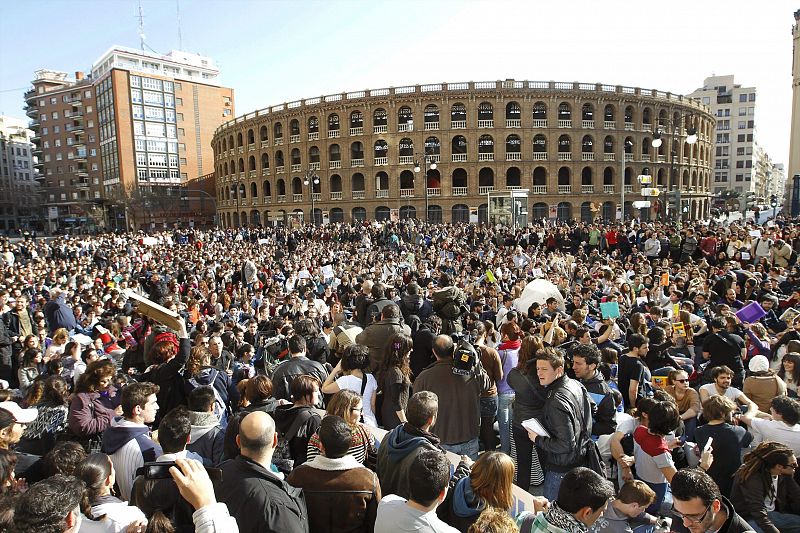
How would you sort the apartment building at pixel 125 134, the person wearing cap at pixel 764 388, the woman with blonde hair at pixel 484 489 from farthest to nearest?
the apartment building at pixel 125 134, the person wearing cap at pixel 764 388, the woman with blonde hair at pixel 484 489

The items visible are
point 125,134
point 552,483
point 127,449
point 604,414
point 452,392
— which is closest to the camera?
point 127,449

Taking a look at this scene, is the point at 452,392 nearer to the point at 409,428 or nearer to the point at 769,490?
the point at 409,428

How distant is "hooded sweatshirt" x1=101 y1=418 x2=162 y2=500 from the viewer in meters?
3.71

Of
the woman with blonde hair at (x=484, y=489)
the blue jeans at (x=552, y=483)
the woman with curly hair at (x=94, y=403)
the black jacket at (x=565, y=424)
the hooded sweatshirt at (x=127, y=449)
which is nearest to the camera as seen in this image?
the woman with blonde hair at (x=484, y=489)

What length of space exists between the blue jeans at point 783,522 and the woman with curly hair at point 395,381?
123 inches

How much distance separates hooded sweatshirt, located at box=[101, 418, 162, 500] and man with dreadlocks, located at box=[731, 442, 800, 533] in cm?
471

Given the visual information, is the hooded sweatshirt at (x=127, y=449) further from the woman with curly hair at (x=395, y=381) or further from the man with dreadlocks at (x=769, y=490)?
the man with dreadlocks at (x=769, y=490)

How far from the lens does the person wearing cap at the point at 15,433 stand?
3.60 m

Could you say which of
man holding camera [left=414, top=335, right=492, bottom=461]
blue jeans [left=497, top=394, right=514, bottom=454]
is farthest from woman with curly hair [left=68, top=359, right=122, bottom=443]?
blue jeans [left=497, top=394, right=514, bottom=454]

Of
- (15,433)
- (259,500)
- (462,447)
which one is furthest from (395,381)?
(15,433)

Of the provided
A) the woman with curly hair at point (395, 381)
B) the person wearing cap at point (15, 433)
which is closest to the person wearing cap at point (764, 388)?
the woman with curly hair at point (395, 381)

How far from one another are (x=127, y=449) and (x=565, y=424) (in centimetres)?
357

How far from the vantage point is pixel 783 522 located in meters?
3.79

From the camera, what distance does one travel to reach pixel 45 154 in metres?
83.8
